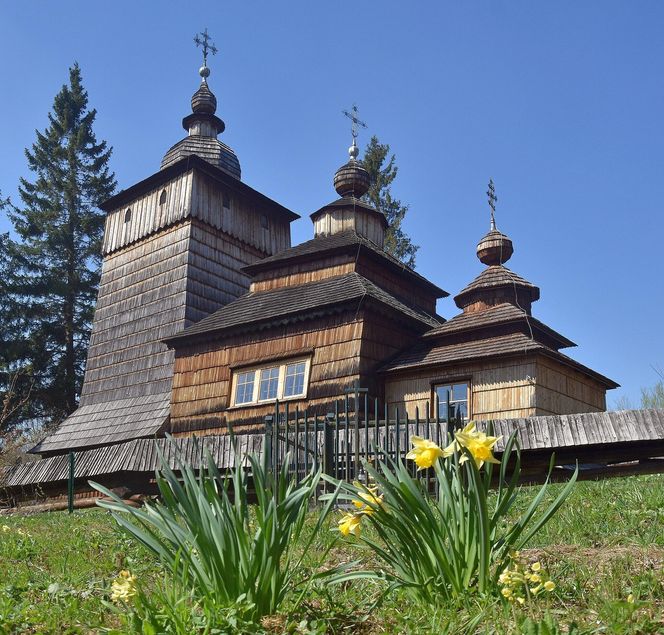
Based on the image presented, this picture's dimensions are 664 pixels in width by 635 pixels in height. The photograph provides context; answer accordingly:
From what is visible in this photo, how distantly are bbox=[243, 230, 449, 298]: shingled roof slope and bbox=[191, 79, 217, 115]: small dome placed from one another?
10.4 metres

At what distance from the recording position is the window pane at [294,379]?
1961cm

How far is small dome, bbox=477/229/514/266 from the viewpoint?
2258 centimetres

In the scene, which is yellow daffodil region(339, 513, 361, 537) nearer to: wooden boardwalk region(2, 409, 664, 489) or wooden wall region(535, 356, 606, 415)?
wooden boardwalk region(2, 409, 664, 489)

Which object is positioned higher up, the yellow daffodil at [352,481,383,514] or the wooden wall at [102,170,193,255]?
the wooden wall at [102,170,193,255]

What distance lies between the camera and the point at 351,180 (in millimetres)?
26719

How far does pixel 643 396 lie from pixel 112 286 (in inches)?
756

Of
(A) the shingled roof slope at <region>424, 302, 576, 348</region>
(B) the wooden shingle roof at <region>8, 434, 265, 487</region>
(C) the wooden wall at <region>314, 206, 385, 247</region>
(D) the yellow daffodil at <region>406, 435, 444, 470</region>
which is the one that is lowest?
(D) the yellow daffodil at <region>406, 435, 444, 470</region>

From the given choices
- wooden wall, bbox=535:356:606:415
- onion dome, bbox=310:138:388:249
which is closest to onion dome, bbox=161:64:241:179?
onion dome, bbox=310:138:388:249

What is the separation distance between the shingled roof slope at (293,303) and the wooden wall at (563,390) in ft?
13.3

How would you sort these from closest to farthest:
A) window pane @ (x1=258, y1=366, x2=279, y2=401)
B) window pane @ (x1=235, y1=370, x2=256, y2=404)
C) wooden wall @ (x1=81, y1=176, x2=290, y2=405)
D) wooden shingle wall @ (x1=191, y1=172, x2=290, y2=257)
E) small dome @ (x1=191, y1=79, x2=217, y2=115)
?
window pane @ (x1=258, y1=366, x2=279, y2=401)
window pane @ (x1=235, y1=370, x2=256, y2=404)
wooden wall @ (x1=81, y1=176, x2=290, y2=405)
wooden shingle wall @ (x1=191, y1=172, x2=290, y2=257)
small dome @ (x1=191, y1=79, x2=217, y2=115)

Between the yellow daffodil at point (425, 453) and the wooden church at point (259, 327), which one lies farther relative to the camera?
the wooden church at point (259, 327)

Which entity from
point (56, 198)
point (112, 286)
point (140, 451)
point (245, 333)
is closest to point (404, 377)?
point (245, 333)

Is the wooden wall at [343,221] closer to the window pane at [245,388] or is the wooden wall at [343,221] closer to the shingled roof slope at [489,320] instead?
the shingled roof slope at [489,320]

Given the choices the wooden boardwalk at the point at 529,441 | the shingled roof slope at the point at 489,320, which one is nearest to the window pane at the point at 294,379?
the shingled roof slope at the point at 489,320
